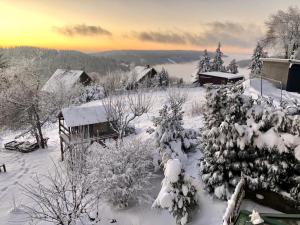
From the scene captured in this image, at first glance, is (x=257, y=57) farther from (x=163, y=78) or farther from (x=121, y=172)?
(x=121, y=172)

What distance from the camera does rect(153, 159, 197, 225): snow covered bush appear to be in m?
11.5

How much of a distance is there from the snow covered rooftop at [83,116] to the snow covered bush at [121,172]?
5978 mm

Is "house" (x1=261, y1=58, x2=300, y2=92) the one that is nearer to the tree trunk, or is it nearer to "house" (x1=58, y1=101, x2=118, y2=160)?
"house" (x1=58, y1=101, x2=118, y2=160)

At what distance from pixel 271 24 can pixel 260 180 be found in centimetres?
4002

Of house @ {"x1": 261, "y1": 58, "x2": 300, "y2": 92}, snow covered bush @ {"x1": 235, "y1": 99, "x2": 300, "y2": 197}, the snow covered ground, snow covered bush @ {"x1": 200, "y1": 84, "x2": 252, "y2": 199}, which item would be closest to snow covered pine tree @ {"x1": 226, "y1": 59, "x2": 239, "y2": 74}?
the snow covered ground

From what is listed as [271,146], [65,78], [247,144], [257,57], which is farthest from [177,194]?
[257,57]

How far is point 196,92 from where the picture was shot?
43.2 m

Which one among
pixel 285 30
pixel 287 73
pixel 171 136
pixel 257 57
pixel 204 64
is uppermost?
pixel 285 30

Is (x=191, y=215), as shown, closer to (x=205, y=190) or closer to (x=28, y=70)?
(x=205, y=190)

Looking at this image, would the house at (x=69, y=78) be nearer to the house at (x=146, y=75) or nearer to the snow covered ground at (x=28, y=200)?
the house at (x=146, y=75)

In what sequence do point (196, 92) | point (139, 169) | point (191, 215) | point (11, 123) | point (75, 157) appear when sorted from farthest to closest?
1. point (196, 92)
2. point (11, 123)
3. point (139, 169)
4. point (75, 157)
5. point (191, 215)

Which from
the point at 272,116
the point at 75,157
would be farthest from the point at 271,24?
the point at 75,157

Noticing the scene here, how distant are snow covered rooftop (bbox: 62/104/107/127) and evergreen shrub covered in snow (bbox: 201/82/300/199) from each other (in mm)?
11593

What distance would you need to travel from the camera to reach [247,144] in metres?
11.4
